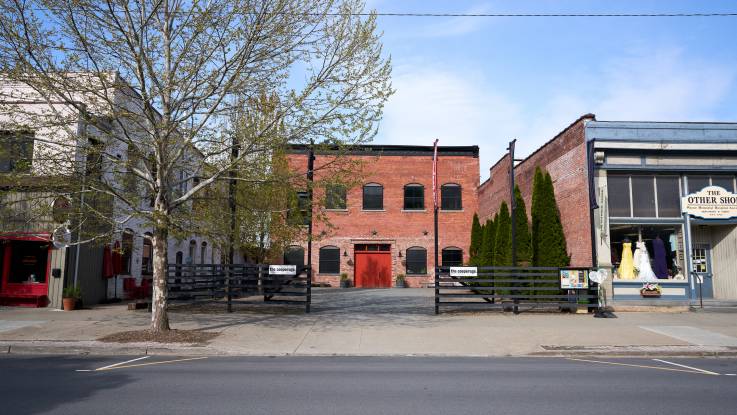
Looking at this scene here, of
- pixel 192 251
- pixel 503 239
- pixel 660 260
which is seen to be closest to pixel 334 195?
pixel 660 260

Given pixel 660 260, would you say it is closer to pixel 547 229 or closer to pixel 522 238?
pixel 547 229

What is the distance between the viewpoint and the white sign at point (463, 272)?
1639cm

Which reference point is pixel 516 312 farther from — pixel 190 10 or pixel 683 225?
pixel 190 10

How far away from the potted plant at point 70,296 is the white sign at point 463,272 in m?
11.8

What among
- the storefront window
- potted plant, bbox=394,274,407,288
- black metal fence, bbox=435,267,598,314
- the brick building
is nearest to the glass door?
the storefront window

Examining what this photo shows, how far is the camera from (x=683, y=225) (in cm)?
1808

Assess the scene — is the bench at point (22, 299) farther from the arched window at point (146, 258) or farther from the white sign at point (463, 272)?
the white sign at point (463, 272)

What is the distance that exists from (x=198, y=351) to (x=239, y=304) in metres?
7.16

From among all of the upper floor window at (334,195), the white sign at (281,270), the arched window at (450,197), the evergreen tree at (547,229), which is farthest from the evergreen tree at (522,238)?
the arched window at (450,197)

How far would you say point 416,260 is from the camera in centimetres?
3250

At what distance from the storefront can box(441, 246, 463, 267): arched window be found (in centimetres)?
1445

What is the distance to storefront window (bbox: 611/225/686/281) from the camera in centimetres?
1792

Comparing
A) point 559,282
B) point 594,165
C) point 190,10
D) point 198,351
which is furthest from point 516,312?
point 190,10

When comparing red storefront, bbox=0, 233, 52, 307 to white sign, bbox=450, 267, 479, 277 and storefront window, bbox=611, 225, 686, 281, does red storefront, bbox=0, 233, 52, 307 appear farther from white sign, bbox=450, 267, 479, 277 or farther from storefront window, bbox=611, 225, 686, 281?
storefront window, bbox=611, 225, 686, 281
